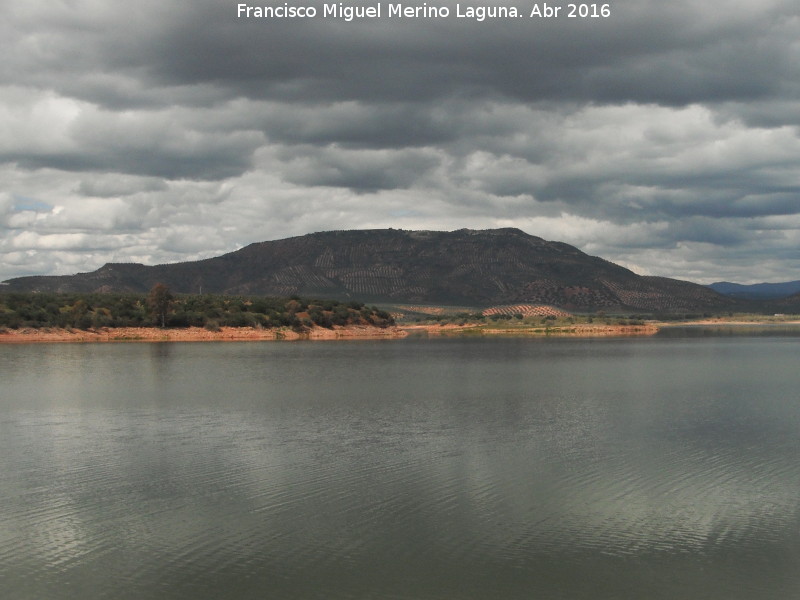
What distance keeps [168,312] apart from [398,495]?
97263 mm

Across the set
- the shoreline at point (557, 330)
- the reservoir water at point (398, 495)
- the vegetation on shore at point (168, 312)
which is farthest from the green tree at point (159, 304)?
the reservoir water at point (398, 495)

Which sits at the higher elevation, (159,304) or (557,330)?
(159,304)

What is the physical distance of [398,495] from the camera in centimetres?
1973

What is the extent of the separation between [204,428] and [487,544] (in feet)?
54.2

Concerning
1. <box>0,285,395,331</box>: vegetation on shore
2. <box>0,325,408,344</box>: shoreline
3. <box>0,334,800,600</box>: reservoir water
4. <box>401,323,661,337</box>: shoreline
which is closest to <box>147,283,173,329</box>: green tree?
<box>0,285,395,331</box>: vegetation on shore

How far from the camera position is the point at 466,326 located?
6511 inches

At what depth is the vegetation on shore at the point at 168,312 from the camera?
102750mm

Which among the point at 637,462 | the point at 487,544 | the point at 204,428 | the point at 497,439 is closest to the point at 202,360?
the point at 204,428

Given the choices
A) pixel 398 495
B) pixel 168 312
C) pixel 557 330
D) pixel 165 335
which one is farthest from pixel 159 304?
pixel 398 495

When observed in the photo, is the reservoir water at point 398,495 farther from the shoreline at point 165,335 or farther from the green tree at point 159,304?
the green tree at point 159,304

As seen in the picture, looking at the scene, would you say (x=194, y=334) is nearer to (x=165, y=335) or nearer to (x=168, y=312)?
(x=165, y=335)

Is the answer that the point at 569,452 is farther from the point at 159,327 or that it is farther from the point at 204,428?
the point at 159,327

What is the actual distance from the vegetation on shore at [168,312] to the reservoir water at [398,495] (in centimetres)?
6607

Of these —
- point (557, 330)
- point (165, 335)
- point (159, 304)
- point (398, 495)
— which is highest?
point (159, 304)
